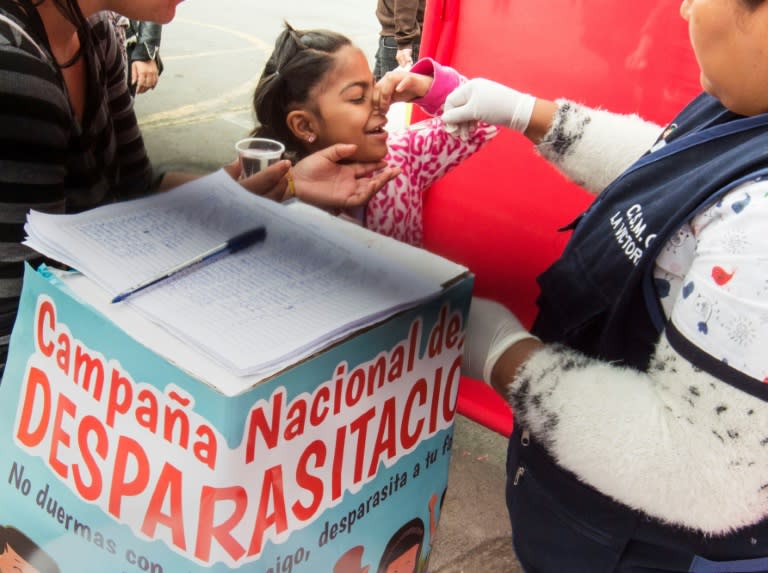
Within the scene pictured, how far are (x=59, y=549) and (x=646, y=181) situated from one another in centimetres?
68

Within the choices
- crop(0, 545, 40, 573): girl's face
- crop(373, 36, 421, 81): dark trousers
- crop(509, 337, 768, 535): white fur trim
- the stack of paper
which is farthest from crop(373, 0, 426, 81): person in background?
crop(0, 545, 40, 573): girl's face

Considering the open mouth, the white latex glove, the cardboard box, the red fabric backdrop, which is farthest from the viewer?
the red fabric backdrop

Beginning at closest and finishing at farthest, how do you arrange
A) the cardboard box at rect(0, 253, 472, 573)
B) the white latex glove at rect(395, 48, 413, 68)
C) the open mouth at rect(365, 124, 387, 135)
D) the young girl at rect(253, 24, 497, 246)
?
1. the cardboard box at rect(0, 253, 472, 573)
2. the young girl at rect(253, 24, 497, 246)
3. the open mouth at rect(365, 124, 387, 135)
4. the white latex glove at rect(395, 48, 413, 68)

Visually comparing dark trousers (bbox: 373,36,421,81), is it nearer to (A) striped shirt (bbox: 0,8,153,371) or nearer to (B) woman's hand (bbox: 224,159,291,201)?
(B) woman's hand (bbox: 224,159,291,201)

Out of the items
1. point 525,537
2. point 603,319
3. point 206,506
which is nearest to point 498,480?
point 525,537

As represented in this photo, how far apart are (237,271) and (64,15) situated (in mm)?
257

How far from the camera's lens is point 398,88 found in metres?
0.86

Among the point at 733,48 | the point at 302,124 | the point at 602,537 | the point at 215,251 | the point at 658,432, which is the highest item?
the point at 733,48

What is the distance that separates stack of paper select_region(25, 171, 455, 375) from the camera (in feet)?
1.78

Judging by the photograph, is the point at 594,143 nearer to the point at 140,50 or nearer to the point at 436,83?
the point at 436,83

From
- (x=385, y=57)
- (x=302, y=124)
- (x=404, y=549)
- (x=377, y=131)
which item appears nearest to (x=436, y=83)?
(x=385, y=57)

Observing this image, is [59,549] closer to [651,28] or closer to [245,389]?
[245,389]

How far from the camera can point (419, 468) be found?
0.72 metres

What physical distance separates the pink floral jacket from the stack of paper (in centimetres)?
11
